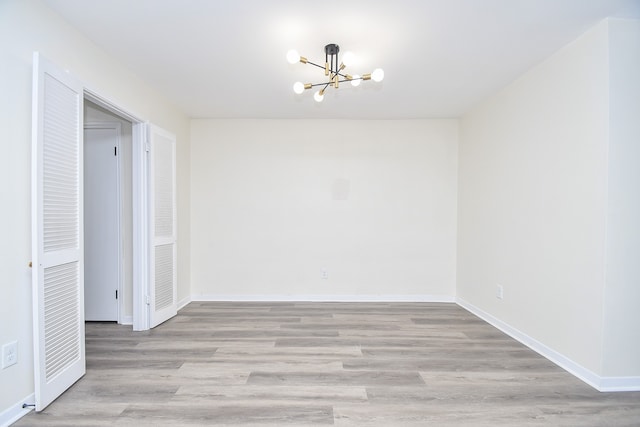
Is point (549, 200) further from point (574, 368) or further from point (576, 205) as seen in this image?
point (574, 368)

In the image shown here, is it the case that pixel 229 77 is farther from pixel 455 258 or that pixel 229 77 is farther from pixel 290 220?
pixel 455 258

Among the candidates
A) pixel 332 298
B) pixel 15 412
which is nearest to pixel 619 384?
pixel 332 298

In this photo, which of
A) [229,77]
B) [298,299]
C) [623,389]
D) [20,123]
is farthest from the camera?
[298,299]

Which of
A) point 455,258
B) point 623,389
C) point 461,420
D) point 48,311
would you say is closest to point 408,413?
point 461,420

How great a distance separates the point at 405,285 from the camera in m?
4.41

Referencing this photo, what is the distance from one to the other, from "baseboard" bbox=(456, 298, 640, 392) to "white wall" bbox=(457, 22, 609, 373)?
48 millimetres

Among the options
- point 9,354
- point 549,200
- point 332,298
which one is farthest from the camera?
point 332,298

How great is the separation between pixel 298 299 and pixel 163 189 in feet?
7.34

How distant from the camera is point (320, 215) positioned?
441 centimetres

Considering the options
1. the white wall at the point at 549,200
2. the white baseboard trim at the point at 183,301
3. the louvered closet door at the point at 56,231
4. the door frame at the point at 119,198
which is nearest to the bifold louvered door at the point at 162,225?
the white baseboard trim at the point at 183,301

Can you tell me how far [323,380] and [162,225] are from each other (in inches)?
96.4

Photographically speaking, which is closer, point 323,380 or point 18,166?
point 18,166

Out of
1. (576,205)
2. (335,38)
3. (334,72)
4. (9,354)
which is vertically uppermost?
(335,38)

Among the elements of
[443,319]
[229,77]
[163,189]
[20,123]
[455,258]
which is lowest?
[443,319]
